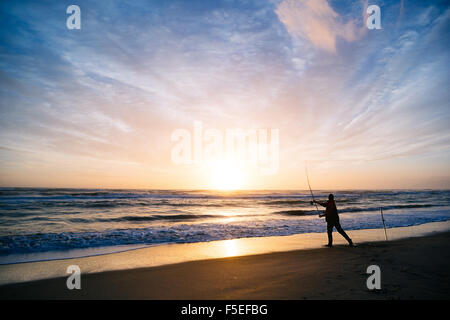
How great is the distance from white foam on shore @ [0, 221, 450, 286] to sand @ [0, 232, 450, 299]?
644 mm

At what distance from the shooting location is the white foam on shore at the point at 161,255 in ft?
21.7

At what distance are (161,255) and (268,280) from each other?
4405 mm

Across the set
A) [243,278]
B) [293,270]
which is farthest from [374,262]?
[243,278]

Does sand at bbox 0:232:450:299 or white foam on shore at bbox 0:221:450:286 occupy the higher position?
sand at bbox 0:232:450:299

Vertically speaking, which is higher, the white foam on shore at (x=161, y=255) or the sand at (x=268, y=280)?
the sand at (x=268, y=280)

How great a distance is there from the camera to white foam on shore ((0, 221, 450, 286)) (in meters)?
6.60

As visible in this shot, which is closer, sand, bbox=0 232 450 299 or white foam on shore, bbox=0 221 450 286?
sand, bbox=0 232 450 299

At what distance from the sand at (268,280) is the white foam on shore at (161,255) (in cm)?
64

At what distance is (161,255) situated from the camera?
8.48m

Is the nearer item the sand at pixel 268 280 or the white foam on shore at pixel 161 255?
the sand at pixel 268 280
